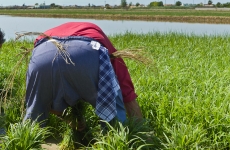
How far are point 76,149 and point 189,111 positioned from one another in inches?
43.5

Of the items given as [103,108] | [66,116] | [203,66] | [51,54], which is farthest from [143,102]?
[203,66]

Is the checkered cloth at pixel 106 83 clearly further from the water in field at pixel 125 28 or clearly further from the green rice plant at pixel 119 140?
the water in field at pixel 125 28

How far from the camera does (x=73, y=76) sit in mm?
2541

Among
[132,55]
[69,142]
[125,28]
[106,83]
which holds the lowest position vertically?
[125,28]

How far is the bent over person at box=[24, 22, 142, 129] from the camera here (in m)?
2.53

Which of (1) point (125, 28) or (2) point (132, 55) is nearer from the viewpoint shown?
(2) point (132, 55)

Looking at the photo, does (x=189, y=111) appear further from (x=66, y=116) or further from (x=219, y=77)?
(x=219, y=77)

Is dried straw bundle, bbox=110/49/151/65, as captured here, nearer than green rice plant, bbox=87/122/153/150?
No

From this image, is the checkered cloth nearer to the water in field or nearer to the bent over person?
the bent over person

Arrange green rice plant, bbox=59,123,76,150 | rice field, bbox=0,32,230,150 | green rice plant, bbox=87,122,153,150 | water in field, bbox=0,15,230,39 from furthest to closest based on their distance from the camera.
A: water in field, bbox=0,15,230,39 < green rice plant, bbox=59,123,76,150 < rice field, bbox=0,32,230,150 < green rice plant, bbox=87,122,153,150

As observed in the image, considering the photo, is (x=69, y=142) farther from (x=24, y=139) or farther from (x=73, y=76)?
(x=73, y=76)

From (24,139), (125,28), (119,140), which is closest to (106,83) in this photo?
(119,140)

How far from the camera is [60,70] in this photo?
2.54 metres

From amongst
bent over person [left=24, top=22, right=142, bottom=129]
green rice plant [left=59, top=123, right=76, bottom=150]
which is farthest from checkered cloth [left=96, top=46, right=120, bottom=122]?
green rice plant [left=59, top=123, right=76, bottom=150]
